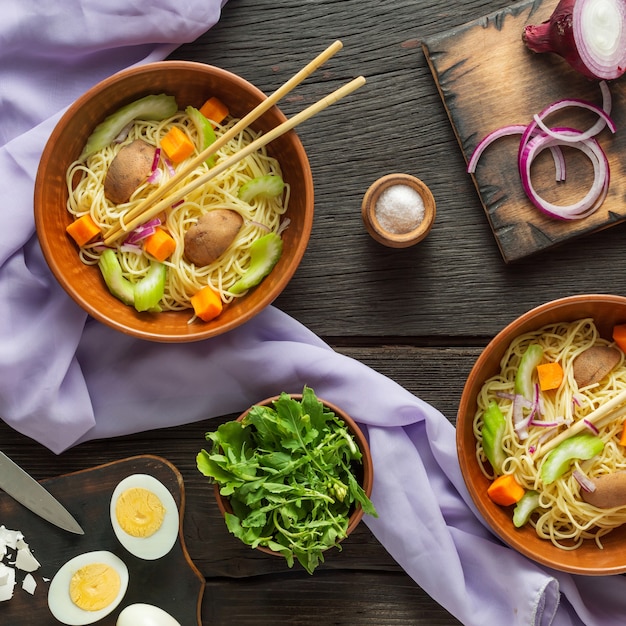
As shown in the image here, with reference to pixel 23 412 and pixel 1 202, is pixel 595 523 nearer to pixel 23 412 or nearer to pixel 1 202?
pixel 23 412

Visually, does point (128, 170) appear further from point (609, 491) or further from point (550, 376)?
point (609, 491)

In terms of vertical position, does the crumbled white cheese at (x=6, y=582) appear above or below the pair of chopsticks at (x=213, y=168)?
below

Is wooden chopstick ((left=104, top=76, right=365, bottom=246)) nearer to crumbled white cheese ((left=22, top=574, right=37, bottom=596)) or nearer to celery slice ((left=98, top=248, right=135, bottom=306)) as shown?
celery slice ((left=98, top=248, right=135, bottom=306))

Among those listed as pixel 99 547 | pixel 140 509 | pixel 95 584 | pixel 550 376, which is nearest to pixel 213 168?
pixel 140 509

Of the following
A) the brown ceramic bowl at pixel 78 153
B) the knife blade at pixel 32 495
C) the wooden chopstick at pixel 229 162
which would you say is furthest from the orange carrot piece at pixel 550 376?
the knife blade at pixel 32 495

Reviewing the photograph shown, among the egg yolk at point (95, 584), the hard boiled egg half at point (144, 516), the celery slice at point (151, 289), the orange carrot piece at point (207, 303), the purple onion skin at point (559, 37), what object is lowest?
the egg yolk at point (95, 584)

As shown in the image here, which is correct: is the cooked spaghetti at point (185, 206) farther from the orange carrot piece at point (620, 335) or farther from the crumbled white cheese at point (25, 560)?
the orange carrot piece at point (620, 335)
